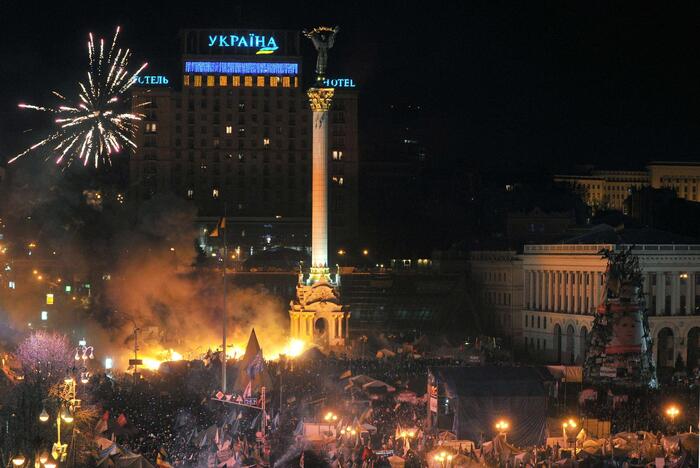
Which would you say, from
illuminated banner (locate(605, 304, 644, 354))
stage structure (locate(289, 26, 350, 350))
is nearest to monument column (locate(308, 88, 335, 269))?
stage structure (locate(289, 26, 350, 350))

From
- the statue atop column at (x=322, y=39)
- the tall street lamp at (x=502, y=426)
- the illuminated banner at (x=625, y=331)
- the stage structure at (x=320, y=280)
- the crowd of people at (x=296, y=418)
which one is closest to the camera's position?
the crowd of people at (x=296, y=418)

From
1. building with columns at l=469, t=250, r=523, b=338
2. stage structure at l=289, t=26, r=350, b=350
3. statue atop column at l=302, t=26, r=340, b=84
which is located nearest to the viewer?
stage structure at l=289, t=26, r=350, b=350

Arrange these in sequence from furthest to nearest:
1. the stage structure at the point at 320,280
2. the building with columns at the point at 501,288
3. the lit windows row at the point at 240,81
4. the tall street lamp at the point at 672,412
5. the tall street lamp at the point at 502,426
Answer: the lit windows row at the point at 240,81, the building with columns at the point at 501,288, the stage structure at the point at 320,280, the tall street lamp at the point at 672,412, the tall street lamp at the point at 502,426

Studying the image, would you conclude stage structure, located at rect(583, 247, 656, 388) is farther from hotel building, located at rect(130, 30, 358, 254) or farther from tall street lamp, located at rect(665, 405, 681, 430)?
hotel building, located at rect(130, 30, 358, 254)

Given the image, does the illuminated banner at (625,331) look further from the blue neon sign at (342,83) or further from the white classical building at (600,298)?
the blue neon sign at (342,83)

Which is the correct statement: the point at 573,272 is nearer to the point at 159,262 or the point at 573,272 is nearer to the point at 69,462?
the point at 159,262

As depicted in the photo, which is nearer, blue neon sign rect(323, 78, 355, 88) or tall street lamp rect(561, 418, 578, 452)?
tall street lamp rect(561, 418, 578, 452)

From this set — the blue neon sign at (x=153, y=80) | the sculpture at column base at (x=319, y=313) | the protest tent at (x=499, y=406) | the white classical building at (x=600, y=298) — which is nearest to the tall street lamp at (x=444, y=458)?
the protest tent at (x=499, y=406)
